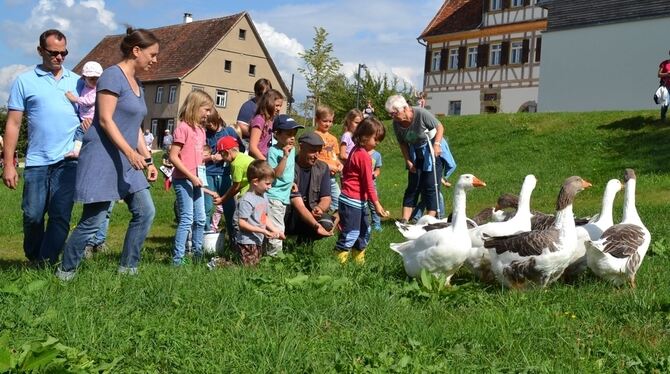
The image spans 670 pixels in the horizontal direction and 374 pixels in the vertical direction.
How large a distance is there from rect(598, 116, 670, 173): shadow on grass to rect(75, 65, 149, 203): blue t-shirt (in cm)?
1304

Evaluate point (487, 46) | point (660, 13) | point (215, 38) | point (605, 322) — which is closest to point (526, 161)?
point (605, 322)

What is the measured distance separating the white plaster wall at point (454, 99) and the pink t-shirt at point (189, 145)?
3811 centimetres

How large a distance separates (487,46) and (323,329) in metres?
41.5

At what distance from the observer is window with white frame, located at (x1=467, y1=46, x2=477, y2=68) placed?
45031 mm

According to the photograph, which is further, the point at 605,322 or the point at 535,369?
the point at 605,322

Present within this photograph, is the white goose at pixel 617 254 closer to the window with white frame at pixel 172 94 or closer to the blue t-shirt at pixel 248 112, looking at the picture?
the blue t-shirt at pixel 248 112

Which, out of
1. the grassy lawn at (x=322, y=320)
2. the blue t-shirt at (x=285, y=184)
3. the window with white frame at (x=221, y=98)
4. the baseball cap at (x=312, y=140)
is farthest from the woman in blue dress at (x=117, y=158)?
the window with white frame at (x=221, y=98)

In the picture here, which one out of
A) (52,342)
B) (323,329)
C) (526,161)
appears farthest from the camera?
(526,161)

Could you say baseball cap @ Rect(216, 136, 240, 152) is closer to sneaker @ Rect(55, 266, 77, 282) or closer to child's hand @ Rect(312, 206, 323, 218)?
child's hand @ Rect(312, 206, 323, 218)

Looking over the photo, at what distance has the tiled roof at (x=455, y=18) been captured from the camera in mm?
45469

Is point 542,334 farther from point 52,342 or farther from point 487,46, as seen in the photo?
point 487,46

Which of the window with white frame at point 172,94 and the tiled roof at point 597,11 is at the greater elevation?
the tiled roof at point 597,11

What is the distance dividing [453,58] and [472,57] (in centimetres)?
150

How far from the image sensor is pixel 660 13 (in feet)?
111
